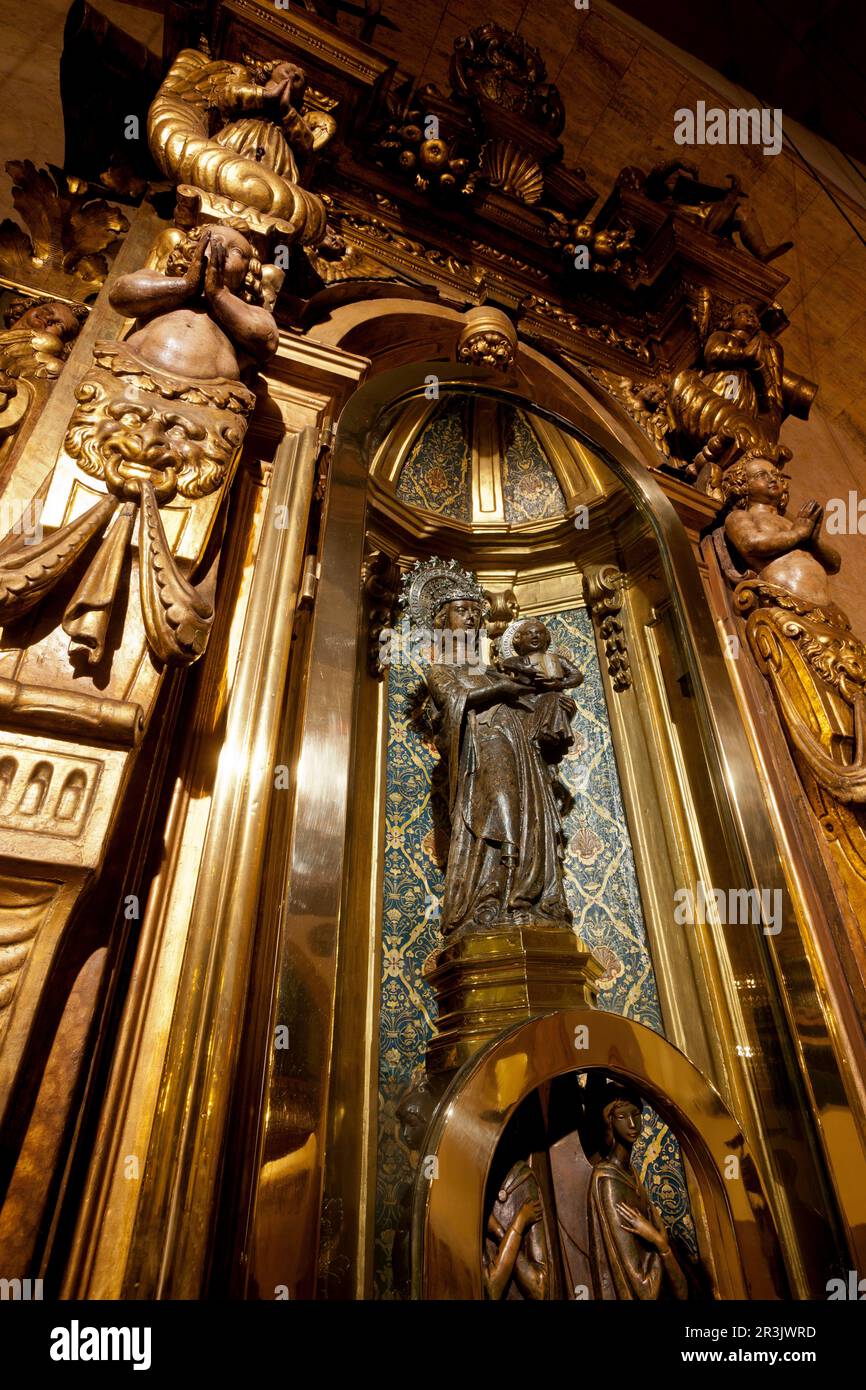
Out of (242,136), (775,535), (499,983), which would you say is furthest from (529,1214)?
(242,136)

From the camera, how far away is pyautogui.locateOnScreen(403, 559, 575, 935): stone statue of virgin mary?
1.97 m

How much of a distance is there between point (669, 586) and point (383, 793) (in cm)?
107

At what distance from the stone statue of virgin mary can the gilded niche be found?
972mm

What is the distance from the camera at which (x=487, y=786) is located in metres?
2.17

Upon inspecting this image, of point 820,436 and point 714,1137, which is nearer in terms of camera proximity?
point 714,1137

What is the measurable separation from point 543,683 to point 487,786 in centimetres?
43

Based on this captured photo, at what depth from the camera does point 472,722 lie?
2.31 metres

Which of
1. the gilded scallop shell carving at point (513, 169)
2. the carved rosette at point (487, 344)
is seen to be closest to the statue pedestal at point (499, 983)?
the carved rosette at point (487, 344)

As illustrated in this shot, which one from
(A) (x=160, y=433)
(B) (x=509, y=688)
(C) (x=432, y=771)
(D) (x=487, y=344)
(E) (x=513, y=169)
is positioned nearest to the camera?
(A) (x=160, y=433)

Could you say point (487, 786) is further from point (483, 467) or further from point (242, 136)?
point (242, 136)

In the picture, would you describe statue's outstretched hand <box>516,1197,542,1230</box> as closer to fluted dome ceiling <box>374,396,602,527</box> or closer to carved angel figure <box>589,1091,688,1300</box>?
carved angel figure <box>589,1091,688,1300</box>

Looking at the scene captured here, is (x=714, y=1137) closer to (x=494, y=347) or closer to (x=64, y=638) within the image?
(x=64, y=638)
